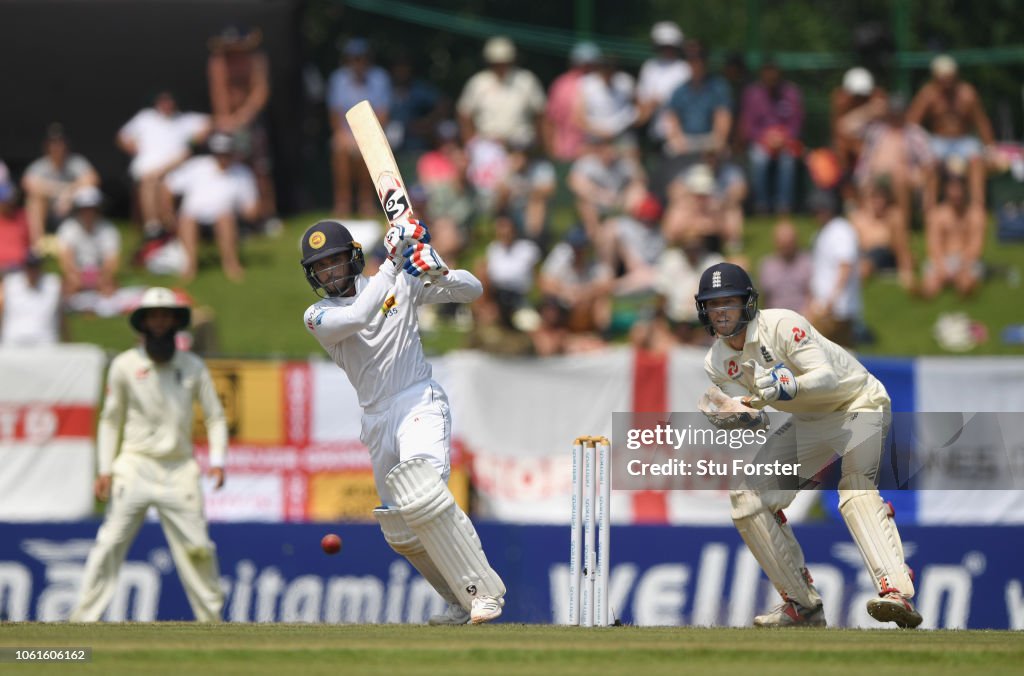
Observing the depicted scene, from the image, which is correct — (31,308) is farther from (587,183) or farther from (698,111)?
(698,111)

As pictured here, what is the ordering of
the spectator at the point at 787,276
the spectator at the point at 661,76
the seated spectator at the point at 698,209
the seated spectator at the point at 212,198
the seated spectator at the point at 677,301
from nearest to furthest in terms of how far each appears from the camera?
the seated spectator at the point at 677,301, the spectator at the point at 787,276, the seated spectator at the point at 698,209, the seated spectator at the point at 212,198, the spectator at the point at 661,76

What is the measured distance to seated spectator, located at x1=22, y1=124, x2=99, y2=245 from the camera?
1603cm

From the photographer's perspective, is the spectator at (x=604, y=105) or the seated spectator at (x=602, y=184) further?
the spectator at (x=604, y=105)

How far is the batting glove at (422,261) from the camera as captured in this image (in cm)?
752

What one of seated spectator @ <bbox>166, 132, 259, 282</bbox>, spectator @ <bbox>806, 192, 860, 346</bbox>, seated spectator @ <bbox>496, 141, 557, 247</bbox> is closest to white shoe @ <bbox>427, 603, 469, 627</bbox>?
spectator @ <bbox>806, 192, 860, 346</bbox>

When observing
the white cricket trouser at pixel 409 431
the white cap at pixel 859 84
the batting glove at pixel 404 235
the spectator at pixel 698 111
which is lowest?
the white cricket trouser at pixel 409 431

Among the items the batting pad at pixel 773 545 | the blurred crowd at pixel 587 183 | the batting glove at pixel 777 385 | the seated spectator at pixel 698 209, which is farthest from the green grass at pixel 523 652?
the seated spectator at pixel 698 209

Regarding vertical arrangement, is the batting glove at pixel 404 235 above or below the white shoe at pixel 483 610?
above

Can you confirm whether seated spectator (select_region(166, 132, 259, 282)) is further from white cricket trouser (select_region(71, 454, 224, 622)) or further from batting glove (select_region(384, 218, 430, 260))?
batting glove (select_region(384, 218, 430, 260))

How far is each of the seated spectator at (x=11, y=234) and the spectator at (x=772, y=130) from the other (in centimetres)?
686

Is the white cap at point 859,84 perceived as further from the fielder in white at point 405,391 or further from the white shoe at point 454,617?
the white shoe at point 454,617

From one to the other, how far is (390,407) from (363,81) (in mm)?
9754

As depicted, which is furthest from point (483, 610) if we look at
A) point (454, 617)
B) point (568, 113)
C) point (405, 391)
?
point (568, 113)

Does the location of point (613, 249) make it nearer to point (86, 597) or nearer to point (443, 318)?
point (443, 318)
